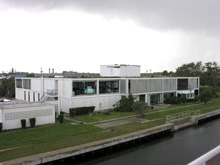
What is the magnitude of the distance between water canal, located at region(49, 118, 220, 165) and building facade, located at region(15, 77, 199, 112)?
13.6 m

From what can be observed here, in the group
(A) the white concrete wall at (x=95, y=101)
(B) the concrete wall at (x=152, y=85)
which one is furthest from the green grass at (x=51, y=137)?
Answer: (B) the concrete wall at (x=152, y=85)

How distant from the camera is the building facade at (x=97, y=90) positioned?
31.5 m

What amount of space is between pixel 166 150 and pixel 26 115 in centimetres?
1463

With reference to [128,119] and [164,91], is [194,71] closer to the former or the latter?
[164,91]

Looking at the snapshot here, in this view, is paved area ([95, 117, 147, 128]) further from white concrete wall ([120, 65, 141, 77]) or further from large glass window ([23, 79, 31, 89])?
large glass window ([23, 79, 31, 89])

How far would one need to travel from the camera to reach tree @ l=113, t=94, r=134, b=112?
32.2 metres

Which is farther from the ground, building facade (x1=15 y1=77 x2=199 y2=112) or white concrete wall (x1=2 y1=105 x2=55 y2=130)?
building facade (x1=15 y1=77 x2=199 y2=112)

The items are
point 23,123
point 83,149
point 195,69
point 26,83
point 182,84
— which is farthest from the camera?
point 195,69

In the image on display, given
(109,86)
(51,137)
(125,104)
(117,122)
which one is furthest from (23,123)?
(109,86)

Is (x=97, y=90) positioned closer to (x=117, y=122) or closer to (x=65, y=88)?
(x=65, y=88)

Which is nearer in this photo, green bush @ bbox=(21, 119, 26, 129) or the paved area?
green bush @ bbox=(21, 119, 26, 129)

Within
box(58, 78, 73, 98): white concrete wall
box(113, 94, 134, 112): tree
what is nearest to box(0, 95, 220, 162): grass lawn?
box(58, 78, 73, 98): white concrete wall

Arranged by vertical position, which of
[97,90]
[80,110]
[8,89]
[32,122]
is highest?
[97,90]

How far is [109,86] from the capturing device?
3584cm
